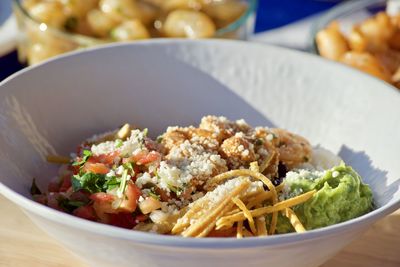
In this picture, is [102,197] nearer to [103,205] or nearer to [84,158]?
[103,205]

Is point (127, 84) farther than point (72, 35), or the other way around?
point (72, 35)

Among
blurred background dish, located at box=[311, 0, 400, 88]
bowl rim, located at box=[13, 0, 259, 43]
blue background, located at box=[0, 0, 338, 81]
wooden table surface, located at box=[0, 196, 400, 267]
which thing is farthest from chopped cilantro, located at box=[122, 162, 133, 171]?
blue background, located at box=[0, 0, 338, 81]

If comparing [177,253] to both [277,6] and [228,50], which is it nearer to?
[228,50]

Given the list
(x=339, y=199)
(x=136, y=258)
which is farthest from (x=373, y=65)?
(x=136, y=258)

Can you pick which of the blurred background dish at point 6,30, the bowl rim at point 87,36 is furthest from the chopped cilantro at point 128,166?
the blurred background dish at point 6,30

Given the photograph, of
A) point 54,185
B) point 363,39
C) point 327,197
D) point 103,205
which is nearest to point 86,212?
point 103,205

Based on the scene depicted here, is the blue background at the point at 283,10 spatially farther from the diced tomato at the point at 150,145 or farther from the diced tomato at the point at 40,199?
the diced tomato at the point at 40,199

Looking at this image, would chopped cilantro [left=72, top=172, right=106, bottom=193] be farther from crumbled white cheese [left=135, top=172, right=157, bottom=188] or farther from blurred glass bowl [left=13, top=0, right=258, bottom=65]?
blurred glass bowl [left=13, top=0, right=258, bottom=65]
